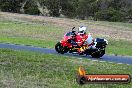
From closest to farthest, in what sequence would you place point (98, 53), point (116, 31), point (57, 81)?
point (57, 81) < point (98, 53) < point (116, 31)

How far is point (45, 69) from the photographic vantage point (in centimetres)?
1470

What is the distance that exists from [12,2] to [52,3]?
7335 mm

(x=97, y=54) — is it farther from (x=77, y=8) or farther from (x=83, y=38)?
(x=77, y=8)

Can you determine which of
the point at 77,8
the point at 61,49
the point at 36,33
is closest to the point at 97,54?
the point at 61,49

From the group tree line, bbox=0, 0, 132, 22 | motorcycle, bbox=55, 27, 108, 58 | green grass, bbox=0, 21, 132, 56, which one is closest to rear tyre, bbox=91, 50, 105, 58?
motorcycle, bbox=55, 27, 108, 58

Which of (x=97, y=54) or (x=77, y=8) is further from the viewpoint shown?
(x=77, y=8)

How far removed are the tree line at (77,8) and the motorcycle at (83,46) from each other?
155 ft

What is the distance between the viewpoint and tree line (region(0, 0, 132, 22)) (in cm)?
7069

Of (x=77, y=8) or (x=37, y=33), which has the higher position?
(x=77, y=8)

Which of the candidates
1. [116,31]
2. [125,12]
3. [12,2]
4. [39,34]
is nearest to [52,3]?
[12,2]

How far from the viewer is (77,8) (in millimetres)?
73938

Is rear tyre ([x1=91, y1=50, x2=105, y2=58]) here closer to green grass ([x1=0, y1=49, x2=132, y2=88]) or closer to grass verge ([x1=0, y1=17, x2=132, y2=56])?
green grass ([x1=0, y1=49, x2=132, y2=88])

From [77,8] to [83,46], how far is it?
51.3 meters

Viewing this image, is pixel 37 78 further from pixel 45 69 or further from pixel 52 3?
pixel 52 3
